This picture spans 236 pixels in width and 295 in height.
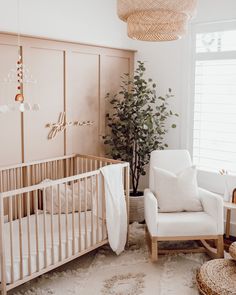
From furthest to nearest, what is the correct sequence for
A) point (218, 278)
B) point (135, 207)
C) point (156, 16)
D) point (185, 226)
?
point (135, 207)
point (185, 226)
point (218, 278)
point (156, 16)

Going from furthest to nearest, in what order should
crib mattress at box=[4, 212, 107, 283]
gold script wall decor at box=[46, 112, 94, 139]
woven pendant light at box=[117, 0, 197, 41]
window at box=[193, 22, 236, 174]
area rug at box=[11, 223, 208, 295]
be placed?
window at box=[193, 22, 236, 174], gold script wall decor at box=[46, 112, 94, 139], area rug at box=[11, 223, 208, 295], crib mattress at box=[4, 212, 107, 283], woven pendant light at box=[117, 0, 197, 41]

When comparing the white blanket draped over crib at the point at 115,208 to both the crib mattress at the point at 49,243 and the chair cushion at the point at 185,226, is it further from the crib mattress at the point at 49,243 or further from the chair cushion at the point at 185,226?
the chair cushion at the point at 185,226

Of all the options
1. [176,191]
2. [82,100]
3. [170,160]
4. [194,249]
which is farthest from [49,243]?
[82,100]

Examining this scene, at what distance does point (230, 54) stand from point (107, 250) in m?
2.25

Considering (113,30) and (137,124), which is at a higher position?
(113,30)

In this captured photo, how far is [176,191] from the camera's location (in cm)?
371

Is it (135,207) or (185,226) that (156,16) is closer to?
(185,226)

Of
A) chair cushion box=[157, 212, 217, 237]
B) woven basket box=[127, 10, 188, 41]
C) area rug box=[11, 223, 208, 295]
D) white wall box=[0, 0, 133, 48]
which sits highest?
white wall box=[0, 0, 133, 48]

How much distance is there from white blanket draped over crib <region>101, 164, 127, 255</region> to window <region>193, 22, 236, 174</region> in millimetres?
1195

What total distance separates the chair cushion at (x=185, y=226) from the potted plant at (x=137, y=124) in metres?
1.09

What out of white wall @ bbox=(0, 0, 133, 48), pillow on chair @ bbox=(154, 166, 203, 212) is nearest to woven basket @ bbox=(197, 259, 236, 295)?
pillow on chair @ bbox=(154, 166, 203, 212)

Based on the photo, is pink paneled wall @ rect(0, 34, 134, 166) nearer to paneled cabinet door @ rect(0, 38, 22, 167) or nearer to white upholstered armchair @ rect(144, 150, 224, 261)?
paneled cabinet door @ rect(0, 38, 22, 167)

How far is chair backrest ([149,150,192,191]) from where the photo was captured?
4043 millimetres

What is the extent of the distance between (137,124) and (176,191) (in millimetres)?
978
